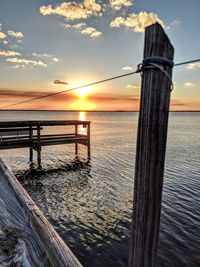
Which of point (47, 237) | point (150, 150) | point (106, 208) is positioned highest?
point (150, 150)

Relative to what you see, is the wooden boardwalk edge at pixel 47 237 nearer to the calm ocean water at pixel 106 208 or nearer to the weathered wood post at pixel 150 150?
the weathered wood post at pixel 150 150

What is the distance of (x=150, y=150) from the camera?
150 cm

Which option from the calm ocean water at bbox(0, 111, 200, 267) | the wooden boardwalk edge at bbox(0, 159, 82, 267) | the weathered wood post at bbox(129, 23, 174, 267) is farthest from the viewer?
the calm ocean water at bbox(0, 111, 200, 267)

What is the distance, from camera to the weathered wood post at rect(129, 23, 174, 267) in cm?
143

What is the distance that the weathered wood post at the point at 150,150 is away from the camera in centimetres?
143

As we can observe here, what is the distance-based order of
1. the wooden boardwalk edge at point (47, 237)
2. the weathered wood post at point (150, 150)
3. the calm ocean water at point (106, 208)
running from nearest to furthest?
the wooden boardwalk edge at point (47, 237) → the weathered wood post at point (150, 150) → the calm ocean water at point (106, 208)

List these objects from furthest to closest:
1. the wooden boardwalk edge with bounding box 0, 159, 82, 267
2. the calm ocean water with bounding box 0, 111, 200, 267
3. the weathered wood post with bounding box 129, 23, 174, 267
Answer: the calm ocean water with bounding box 0, 111, 200, 267 → the weathered wood post with bounding box 129, 23, 174, 267 → the wooden boardwalk edge with bounding box 0, 159, 82, 267

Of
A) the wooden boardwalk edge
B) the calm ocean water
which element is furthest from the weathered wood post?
the calm ocean water

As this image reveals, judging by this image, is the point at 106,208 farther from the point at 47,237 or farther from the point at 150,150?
the point at 150,150

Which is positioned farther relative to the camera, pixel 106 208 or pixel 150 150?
pixel 106 208

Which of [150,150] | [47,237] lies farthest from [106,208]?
[150,150]

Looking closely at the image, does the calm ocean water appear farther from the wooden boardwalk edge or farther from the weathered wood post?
the weathered wood post

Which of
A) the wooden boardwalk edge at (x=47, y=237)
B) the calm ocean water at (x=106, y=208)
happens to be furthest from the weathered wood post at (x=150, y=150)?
A: the calm ocean water at (x=106, y=208)

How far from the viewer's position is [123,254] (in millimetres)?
6586
